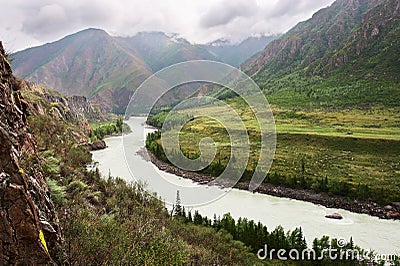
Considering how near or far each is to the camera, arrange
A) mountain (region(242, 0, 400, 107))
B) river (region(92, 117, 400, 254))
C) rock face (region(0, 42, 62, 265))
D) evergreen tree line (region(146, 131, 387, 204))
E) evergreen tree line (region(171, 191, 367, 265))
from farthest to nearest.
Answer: mountain (region(242, 0, 400, 107)), evergreen tree line (region(146, 131, 387, 204)), river (region(92, 117, 400, 254)), evergreen tree line (region(171, 191, 367, 265)), rock face (region(0, 42, 62, 265))

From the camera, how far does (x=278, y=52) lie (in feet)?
510

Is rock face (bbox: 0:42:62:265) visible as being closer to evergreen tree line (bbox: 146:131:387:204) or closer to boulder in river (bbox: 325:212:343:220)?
evergreen tree line (bbox: 146:131:387:204)

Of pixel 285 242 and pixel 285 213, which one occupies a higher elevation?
pixel 285 242

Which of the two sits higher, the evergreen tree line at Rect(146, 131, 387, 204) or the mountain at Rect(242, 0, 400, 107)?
the mountain at Rect(242, 0, 400, 107)

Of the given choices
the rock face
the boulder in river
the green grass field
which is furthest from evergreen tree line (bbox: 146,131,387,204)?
the rock face

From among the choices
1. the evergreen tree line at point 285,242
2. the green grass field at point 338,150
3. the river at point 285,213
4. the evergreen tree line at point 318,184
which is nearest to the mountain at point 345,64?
the green grass field at point 338,150

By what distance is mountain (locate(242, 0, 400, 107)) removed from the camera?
75.2m

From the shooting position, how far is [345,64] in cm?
9731

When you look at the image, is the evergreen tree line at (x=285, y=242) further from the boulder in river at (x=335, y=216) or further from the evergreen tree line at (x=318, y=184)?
the evergreen tree line at (x=318, y=184)

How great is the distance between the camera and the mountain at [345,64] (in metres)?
75.2

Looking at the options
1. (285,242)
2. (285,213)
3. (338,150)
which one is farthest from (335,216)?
(338,150)

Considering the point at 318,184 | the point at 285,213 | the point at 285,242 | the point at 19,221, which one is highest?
the point at 19,221

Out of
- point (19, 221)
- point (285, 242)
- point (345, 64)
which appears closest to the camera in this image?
point (19, 221)

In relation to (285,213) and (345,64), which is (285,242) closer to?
(285,213)
